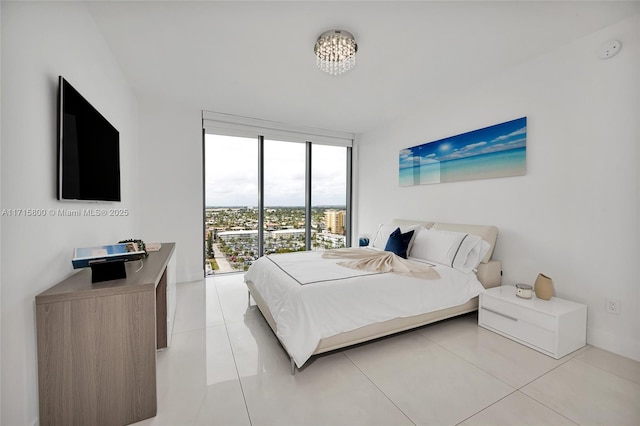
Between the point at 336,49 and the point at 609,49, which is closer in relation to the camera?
the point at 609,49

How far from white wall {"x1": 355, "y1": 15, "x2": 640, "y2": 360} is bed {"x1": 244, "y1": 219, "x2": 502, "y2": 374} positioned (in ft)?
1.08

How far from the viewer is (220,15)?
1998 millimetres

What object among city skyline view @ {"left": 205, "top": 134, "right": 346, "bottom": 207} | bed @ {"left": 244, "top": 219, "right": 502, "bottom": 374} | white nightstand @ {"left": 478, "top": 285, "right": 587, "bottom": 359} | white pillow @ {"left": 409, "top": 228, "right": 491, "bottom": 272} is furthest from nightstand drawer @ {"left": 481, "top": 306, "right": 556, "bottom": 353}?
city skyline view @ {"left": 205, "top": 134, "right": 346, "bottom": 207}

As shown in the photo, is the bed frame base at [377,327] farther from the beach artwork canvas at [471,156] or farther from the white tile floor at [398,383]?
the beach artwork canvas at [471,156]

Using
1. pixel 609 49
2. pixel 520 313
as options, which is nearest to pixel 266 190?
pixel 520 313

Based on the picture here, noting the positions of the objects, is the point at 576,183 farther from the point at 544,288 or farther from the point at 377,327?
the point at 377,327

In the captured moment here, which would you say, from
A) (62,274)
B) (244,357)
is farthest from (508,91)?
(62,274)

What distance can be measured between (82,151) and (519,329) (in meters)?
3.55

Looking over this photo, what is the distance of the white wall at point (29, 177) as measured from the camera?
3.82ft

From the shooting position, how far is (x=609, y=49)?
2088 millimetres

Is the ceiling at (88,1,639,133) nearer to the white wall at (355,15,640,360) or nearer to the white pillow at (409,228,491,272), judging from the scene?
the white wall at (355,15,640,360)

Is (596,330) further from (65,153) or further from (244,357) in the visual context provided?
(65,153)

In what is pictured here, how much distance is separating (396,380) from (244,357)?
114 centimetres

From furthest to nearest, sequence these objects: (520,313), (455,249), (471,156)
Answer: (471,156), (455,249), (520,313)
